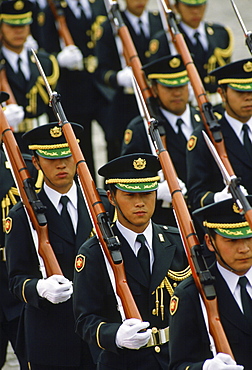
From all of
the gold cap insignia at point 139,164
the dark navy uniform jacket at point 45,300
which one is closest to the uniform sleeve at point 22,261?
the dark navy uniform jacket at point 45,300

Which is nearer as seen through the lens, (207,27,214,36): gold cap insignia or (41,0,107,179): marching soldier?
(207,27,214,36): gold cap insignia

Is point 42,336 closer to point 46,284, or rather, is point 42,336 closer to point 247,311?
point 46,284

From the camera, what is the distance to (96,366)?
26.9 feet

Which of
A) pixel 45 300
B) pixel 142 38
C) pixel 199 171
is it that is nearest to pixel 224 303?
pixel 45 300

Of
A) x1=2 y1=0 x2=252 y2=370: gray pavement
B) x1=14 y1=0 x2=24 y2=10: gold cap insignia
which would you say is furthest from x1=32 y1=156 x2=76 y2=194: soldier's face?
x1=2 y1=0 x2=252 y2=370: gray pavement

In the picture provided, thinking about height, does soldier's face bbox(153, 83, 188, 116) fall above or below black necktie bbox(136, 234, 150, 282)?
above

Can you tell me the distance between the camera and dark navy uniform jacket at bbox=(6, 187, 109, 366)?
→ 8.11 metres

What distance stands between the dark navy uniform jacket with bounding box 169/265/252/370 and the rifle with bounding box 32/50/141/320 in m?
0.46

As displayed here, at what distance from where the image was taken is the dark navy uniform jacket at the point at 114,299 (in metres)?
7.37

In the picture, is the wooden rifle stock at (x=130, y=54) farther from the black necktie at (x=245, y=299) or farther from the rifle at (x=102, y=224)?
the black necktie at (x=245, y=299)

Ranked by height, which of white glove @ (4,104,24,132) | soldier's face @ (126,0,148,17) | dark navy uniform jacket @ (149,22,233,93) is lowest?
white glove @ (4,104,24,132)

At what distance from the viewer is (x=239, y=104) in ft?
31.2

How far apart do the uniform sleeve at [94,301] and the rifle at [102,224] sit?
10cm

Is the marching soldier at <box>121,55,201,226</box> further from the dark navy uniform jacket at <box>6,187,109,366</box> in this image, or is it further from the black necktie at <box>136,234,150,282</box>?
the black necktie at <box>136,234,150,282</box>
